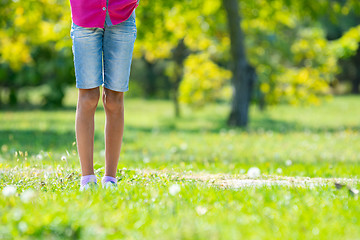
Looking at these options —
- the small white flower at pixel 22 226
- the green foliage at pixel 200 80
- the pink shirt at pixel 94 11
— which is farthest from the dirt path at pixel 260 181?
the green foliage at pixel 200 80

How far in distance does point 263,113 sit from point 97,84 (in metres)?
19.7

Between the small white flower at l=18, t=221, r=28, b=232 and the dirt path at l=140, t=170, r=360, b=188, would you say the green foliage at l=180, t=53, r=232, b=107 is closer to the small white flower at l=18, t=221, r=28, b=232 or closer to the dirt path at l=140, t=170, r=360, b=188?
the dirt path at l=140, t=170, r=360, b=188

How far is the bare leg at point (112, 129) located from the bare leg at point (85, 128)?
155mm

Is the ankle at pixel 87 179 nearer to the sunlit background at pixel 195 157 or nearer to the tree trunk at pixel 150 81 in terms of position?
the sunlit background at pixel 195 157

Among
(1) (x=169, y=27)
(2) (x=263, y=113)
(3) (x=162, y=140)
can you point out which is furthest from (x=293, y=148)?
(2) (x=263, y=113)

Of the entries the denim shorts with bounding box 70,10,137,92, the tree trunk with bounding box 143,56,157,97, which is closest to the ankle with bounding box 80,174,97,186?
the denim shorts with bounding box 70,10,137,92

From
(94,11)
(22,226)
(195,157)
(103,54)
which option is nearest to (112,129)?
(103,54)

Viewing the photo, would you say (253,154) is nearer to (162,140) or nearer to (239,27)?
(162,140)

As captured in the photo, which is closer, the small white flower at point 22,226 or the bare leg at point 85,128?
the small white flower at point 22,226

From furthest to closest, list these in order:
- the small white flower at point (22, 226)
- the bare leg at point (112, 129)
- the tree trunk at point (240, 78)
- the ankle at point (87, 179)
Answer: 1. the tree trunk at point (240, 78)
2. the bare leg at point (112, 129)
3. the ankle at point (87, 179)
4. the small white flower at point (22, 226)

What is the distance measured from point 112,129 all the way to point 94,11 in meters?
0.92

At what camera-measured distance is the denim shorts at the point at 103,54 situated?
11.2 feet

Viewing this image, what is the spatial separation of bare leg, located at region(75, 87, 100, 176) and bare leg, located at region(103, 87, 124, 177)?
0.15 meters

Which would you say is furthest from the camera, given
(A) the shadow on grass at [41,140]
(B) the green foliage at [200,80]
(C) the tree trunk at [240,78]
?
(B) the green foliage at [200,80]
